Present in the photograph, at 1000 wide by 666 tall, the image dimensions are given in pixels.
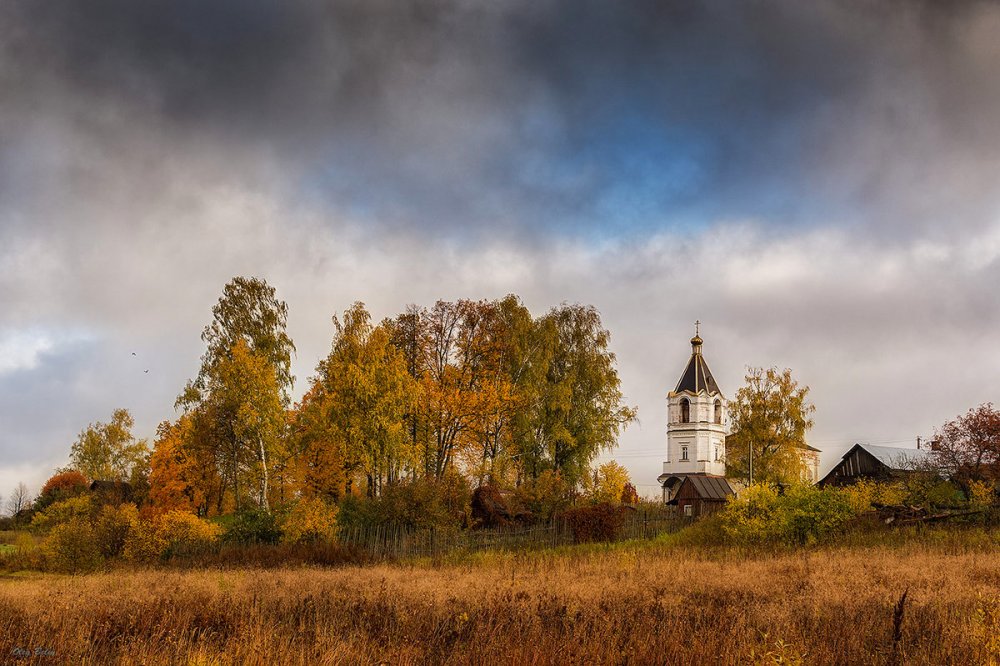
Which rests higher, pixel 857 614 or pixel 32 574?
pixel 857 614

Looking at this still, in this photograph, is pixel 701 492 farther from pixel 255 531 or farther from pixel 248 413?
pixel 255 531

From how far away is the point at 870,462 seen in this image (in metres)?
55.6

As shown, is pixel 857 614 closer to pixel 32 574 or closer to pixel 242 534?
pixel 242 534

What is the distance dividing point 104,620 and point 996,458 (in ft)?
127

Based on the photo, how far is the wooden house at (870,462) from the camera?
172ft

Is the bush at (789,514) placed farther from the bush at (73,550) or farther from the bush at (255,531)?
the bush at (73,550)

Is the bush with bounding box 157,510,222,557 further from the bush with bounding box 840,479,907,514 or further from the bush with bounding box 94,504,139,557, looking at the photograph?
the bush with bounding box 840,479,907,514

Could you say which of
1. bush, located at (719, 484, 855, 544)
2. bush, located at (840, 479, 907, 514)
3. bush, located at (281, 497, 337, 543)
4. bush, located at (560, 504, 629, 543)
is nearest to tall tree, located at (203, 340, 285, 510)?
bush, located at (281, 497, 337, 543)

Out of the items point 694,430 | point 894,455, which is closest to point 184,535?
point 894,455

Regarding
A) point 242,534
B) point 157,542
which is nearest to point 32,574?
point 157,542

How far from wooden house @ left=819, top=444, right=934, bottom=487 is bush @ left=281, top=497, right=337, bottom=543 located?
35.9m

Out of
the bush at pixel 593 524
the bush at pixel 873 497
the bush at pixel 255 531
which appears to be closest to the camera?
the bush at pixel 873 497

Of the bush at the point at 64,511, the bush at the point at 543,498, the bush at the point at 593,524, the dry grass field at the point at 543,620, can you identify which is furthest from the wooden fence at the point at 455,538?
the bush at the point at 64,511

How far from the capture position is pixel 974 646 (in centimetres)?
768
